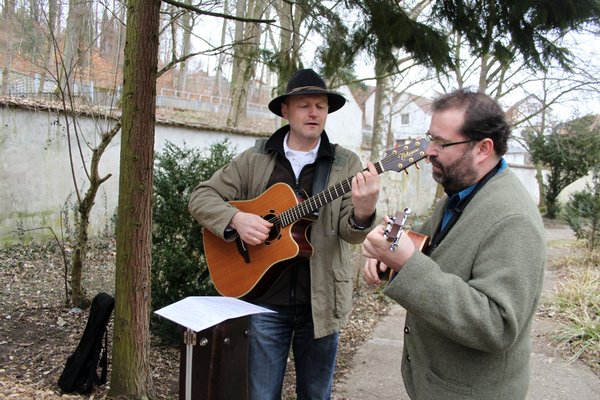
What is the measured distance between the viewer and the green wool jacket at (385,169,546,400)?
1.48 m

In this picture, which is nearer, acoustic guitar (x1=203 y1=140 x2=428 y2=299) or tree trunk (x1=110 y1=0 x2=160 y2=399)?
acoustic guitar (x1=203 y1=140 x2=428 y2=299)

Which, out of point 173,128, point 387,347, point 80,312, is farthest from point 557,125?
point 80,312

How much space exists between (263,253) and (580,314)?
430cm

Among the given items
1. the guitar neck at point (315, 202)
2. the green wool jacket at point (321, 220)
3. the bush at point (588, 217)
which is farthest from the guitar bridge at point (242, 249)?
the bush at point (588, 217)

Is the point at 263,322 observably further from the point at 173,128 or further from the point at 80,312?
the point at 173,128

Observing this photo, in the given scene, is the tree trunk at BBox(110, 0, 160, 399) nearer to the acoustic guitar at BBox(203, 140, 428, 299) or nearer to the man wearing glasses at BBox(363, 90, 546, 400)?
the acoustic guitar at BBox(203, 140, 428, 299)

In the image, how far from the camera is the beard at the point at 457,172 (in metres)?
1.76

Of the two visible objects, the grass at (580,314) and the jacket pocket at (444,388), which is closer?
the jacket pocket at (444,388)

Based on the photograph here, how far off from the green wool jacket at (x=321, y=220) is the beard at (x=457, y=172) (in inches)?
26.5

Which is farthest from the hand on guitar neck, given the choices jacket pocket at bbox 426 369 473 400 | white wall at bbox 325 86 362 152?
white wall at bbox 325 86 362 152

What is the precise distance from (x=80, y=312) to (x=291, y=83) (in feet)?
9.95

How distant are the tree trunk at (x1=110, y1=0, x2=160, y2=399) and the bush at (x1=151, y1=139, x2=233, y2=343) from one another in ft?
3.01

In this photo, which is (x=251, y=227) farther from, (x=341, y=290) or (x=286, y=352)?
(x=286, y=352)

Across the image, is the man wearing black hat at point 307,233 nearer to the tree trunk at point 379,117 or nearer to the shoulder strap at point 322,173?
the shoulder strap at point 322,173
